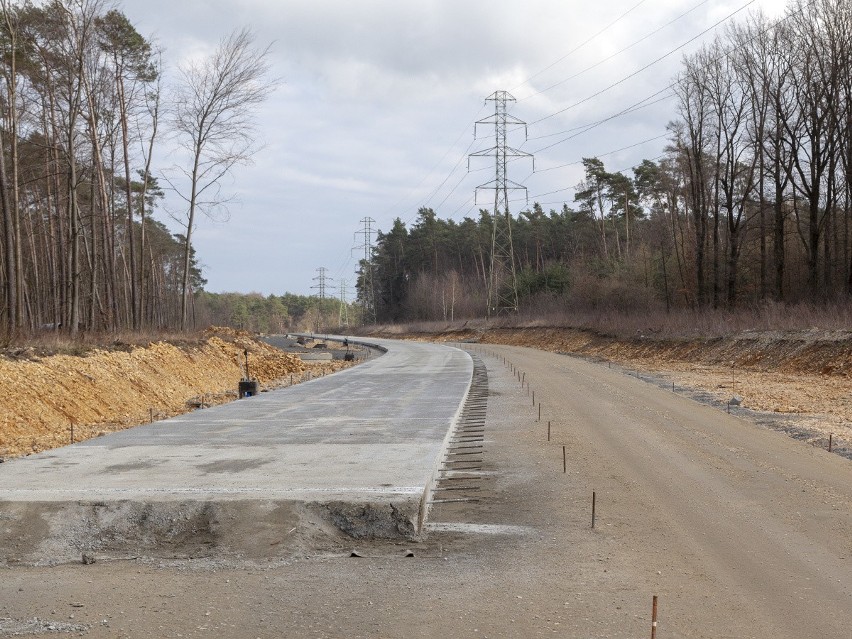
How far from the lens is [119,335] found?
26.8 m

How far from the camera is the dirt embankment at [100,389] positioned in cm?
1506

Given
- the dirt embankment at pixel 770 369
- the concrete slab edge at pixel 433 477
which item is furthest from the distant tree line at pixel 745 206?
the concrete slab edge at pixel 433 477

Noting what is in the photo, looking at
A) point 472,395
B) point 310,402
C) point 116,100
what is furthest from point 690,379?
point 116,100

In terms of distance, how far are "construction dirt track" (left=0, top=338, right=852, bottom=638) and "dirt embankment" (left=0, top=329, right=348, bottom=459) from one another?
7926 millimetres

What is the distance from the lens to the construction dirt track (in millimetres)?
5246

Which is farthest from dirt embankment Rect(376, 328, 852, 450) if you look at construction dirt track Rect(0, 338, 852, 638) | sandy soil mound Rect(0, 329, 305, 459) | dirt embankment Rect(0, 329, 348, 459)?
dirt embankment Rect(0, 329, 348, 459)

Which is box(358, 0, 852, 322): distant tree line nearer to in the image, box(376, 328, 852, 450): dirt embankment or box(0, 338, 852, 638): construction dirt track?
box(376, 328, 852, 450): dirt embankment

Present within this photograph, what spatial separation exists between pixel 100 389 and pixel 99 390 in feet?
0.37

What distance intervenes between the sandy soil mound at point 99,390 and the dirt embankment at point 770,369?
45.2ft

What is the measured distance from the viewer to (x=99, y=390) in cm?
1920

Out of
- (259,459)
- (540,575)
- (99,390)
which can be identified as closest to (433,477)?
(259,459)

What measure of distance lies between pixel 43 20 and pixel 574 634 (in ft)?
94.0

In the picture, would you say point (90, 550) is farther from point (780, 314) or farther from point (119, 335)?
point (780, 314)

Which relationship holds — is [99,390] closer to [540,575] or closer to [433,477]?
[433,477]
